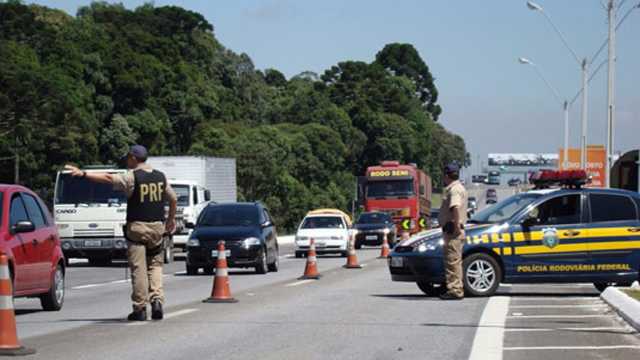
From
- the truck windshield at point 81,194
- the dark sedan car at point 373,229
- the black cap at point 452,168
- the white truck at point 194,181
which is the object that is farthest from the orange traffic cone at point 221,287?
the dark sedan car at point 373,229

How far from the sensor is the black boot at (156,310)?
14.4 meters

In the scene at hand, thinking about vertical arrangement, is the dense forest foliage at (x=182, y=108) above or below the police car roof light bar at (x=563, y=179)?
above

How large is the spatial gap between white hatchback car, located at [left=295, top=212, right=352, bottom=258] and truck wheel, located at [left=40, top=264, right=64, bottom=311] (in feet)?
73.2

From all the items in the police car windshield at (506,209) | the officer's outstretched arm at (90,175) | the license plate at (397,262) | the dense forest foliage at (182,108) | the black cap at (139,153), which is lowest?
the license plate at (397,262)

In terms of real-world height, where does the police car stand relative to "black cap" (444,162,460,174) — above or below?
below

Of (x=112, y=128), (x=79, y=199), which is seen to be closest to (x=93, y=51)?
(x=112, y=128)

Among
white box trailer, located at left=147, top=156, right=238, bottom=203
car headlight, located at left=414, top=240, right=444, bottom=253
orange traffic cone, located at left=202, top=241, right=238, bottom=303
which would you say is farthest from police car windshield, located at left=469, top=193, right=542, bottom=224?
white box trailer, located at left=147, top=156, right=238, bottom=203

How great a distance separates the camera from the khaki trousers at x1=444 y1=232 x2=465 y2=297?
1756 centimetres

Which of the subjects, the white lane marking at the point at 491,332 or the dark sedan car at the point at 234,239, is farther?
the dark sedan car at the point at 234,239

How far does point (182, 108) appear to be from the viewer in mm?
87500

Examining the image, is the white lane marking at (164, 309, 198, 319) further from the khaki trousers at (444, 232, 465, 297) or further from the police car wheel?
the police car wheel

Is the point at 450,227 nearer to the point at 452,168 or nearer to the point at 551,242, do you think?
the point at 452,168

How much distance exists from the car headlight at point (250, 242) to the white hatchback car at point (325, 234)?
11.5 meters

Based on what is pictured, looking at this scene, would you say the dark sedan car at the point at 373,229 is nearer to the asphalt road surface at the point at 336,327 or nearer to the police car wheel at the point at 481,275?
the asphalt road surface at the point at 336,327
